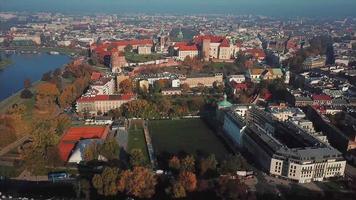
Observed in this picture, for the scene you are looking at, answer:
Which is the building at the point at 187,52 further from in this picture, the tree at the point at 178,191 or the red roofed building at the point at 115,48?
the tree at the point at 178,191

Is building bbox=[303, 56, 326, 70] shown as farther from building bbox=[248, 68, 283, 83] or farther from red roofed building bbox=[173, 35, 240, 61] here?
red roofed building bbox=[173, 35, 240, 61]

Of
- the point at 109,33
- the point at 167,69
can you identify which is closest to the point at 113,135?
the point at 167,69

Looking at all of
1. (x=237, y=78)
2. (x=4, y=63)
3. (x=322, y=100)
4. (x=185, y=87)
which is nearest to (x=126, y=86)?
(x=185, y=87)

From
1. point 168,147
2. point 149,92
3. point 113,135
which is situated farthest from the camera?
point 149,92

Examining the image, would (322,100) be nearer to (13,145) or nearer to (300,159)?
(300,159)

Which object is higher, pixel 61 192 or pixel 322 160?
pixel 322 160

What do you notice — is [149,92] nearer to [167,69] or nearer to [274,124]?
[167,69]

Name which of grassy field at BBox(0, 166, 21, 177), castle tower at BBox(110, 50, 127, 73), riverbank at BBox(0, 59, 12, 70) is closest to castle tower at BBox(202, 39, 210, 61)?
castle tower at BBox(110, 50, 127, 73)
